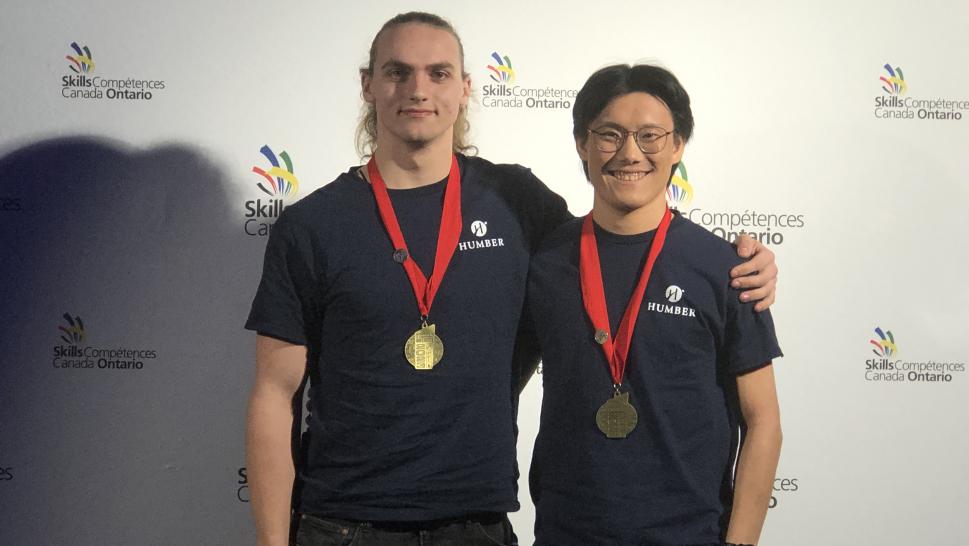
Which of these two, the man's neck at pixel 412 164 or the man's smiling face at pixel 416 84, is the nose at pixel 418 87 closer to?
the man's smiling face at pixel 416 84

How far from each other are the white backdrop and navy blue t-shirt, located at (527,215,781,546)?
1.12m

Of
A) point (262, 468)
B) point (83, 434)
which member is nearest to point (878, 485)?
point (262, 468)

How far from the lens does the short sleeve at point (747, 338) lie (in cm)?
191

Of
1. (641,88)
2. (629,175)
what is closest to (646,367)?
(629,175)

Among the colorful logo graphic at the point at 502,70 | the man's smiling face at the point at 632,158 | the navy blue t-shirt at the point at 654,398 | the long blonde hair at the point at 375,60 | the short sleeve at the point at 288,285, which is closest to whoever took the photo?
the navy blue t-shirt at the point at 654,398

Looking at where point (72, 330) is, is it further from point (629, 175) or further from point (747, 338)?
point (747, 338)

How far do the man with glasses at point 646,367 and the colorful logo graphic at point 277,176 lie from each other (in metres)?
1.40

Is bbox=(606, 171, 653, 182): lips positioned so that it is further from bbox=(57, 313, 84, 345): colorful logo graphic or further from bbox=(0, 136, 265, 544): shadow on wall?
bbox=(57, 313, 84, 345): colorful logo graphic

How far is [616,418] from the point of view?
186cm

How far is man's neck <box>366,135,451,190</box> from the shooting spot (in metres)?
2.13

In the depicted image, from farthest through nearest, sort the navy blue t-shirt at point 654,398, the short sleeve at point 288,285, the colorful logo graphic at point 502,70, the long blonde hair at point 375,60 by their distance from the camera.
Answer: the colorful logo graphic at point 502,70
the long blonde hair at point 375,60
the short sleeve at point 288,285
the navy blue t-shirt at point 654,398

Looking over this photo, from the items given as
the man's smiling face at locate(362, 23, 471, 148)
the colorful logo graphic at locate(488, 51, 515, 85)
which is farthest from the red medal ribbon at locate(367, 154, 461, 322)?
the colorful logo graphic at locate(488, 51, 515, 85)

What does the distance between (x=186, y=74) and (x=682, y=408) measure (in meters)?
2.31

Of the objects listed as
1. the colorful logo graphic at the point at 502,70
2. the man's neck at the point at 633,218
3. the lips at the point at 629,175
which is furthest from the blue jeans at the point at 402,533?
the colorful logo graphic at the point at 502,70
